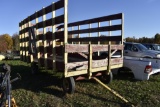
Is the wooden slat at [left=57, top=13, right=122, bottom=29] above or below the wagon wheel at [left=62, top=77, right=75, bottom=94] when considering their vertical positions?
above

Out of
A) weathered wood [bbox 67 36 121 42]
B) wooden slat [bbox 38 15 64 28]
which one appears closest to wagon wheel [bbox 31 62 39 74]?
wooden slat [bbox 38 15 64 28]

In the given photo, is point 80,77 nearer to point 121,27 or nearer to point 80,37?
point 121,27

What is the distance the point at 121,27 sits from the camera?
25.5 feet

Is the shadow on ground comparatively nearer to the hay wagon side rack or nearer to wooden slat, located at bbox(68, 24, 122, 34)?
the hay wagon side rack

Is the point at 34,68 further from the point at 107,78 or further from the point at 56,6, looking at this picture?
the point at 56,6

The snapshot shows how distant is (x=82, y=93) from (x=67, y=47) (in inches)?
68.6

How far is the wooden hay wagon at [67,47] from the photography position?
18.8 ft

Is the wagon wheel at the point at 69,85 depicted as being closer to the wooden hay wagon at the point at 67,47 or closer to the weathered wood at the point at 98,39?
the wooden hay wagon at the point at 67,47

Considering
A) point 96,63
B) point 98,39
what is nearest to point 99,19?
point 98,39

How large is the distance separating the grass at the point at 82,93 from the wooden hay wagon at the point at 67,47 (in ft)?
1.45

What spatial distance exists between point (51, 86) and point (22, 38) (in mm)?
3613

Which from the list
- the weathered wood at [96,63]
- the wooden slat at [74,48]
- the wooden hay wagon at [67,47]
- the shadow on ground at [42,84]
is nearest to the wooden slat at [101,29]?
the wooden hay wagon at [67,47]

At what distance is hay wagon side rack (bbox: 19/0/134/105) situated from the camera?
5734 mm

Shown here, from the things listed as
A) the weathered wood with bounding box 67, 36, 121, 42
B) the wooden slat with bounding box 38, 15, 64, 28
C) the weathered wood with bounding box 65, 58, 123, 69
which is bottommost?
the weathered wood with bounding box 65, 58, 123, 69
